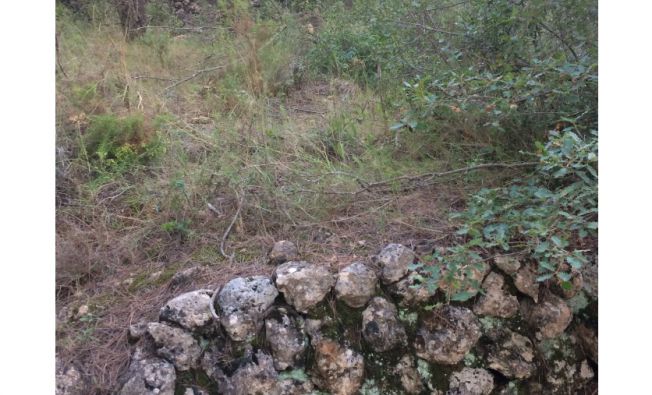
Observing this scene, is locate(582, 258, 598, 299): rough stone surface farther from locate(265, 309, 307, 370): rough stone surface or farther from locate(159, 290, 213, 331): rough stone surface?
locate(159, 290, 213, 331): rough stone surface

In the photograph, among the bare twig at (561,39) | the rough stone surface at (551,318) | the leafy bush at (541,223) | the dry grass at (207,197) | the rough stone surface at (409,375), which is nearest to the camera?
the leafy bush at (541,223)

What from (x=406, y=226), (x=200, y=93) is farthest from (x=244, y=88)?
(x=406, y=226)

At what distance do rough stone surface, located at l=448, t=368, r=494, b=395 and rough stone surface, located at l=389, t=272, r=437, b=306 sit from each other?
0.32 metres

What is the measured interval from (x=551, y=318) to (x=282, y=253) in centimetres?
118

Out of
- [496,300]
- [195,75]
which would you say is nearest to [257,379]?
[496,300]

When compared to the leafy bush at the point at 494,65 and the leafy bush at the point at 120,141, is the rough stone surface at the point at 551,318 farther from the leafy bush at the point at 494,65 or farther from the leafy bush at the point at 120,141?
the leafy bush at the point at 120,141

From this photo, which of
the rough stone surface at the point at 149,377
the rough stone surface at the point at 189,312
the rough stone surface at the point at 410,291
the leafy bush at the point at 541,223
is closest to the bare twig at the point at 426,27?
the leafy bush at the point at 541,223

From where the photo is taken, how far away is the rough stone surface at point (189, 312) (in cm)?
198

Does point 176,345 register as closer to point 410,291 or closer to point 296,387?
point 296,387

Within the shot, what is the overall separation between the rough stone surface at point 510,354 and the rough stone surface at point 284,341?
2.56 feet

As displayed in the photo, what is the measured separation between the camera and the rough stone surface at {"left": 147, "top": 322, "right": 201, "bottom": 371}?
1.93m

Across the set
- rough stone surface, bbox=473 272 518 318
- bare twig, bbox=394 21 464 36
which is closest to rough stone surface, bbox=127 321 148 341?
rough stone surface, bbox=473 272 518 318

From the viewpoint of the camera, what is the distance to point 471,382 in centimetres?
206

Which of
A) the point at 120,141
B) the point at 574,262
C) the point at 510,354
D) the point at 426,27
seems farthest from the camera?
the point at 120,141
